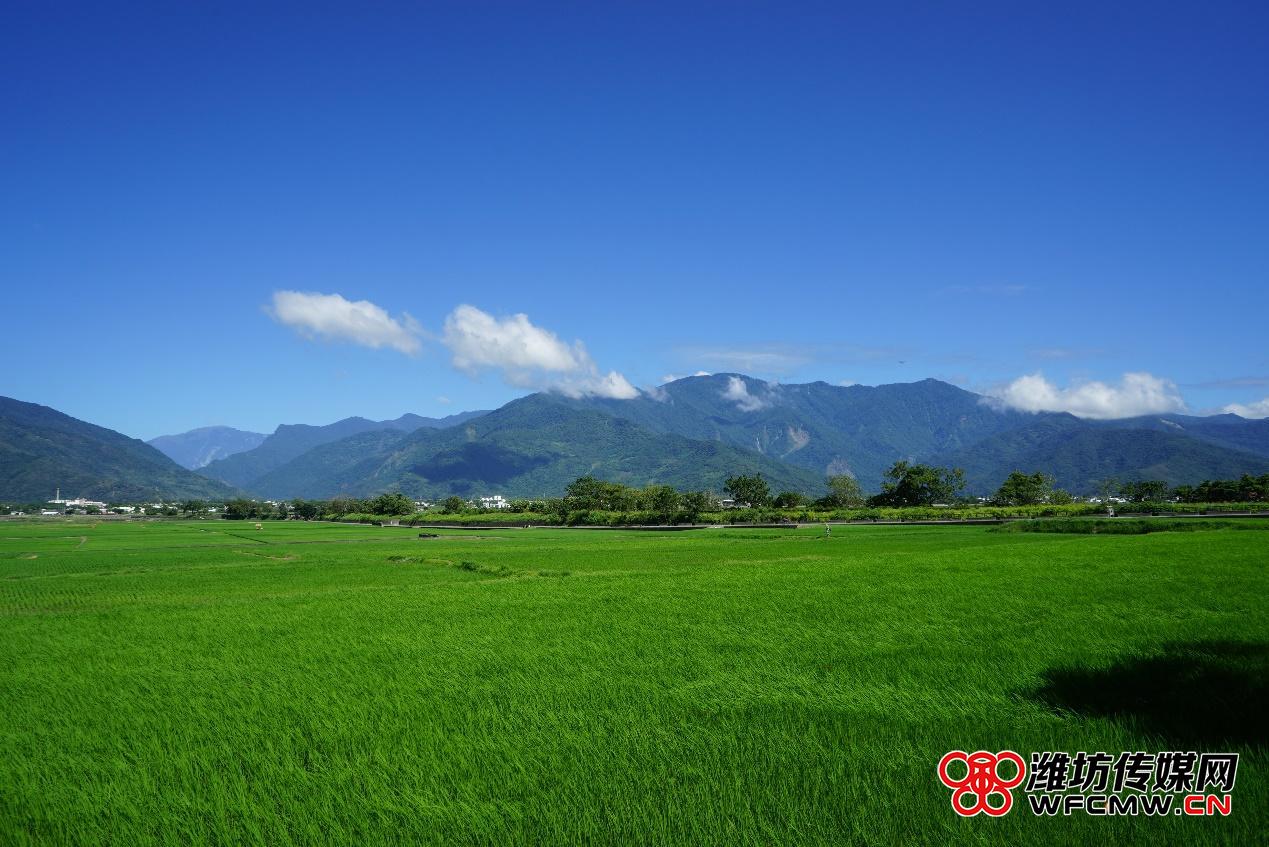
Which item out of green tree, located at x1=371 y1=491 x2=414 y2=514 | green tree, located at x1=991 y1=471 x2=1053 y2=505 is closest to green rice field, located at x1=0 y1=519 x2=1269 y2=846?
green tree, located at x1=991 y1=471 x2=1053 y2=505

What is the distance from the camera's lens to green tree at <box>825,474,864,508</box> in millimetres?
91875

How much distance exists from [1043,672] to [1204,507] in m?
70.5

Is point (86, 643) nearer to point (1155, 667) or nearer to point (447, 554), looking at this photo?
point (1155, 667)

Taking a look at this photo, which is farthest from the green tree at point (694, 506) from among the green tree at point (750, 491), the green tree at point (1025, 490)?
the green tree at point (1025, 490)

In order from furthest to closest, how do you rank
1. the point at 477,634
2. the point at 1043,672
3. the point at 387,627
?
the point at 387,627
the point at 477,634
the point at 1043,672

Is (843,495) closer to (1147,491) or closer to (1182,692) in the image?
(1147,491)

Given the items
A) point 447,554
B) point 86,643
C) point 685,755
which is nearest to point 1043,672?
point 685,755

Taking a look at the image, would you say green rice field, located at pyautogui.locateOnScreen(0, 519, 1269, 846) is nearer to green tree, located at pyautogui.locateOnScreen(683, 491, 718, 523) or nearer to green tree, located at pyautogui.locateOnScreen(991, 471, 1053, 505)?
green tree, located at pyautogui.locateOnScreen(683, 491, 718, 523)

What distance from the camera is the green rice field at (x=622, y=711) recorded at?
17.1ft

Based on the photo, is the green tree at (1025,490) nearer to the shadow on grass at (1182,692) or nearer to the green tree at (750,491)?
the green tree at (750,491)

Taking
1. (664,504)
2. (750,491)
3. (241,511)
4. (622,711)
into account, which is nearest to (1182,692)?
(622,711)

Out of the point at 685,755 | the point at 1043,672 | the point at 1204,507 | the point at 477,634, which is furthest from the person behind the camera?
the point at 1204,507

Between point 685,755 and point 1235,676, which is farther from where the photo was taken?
point 1235,676

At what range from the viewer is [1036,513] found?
216ft
